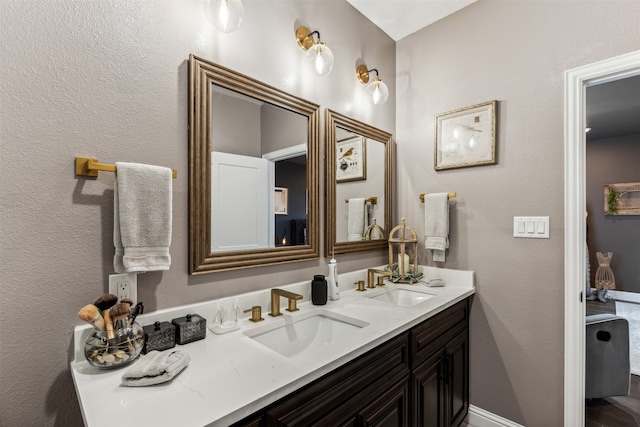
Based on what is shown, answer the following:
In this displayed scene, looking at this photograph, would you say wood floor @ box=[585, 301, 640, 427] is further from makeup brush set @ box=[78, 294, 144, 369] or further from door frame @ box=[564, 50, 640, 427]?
makeup brush set @ box=[78, 294, 144, 369]

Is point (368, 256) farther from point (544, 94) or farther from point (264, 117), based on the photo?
point (544, 94)

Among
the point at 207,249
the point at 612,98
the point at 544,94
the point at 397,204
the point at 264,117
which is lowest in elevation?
the point at 207,249

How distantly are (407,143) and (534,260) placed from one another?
1105 millimetres

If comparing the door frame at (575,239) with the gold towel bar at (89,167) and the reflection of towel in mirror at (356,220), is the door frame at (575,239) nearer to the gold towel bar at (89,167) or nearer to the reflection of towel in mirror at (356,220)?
the reflection of towel in mirror at (356,220)

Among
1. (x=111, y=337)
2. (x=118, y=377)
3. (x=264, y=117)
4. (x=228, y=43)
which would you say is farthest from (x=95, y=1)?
(x=118, y=377)

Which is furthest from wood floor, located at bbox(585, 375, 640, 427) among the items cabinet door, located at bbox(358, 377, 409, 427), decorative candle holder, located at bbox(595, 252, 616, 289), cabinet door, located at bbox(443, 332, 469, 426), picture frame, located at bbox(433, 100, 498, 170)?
decorative candle holder, located at bbox(595, 252, 616, 289)

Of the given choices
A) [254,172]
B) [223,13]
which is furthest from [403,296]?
[223,13]

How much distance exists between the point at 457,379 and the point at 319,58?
1932 millimetres

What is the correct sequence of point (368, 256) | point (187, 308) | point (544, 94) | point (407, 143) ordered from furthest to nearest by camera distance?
point (407, 143)
point (368, 256)
point (544, 94)
point (187, 308)

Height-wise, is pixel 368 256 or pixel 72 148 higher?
pixel 72 148

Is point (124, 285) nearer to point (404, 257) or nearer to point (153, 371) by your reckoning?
point (153, 371)

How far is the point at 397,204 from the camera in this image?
7.63ft

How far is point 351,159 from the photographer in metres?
1.95

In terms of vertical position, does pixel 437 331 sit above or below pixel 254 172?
below
